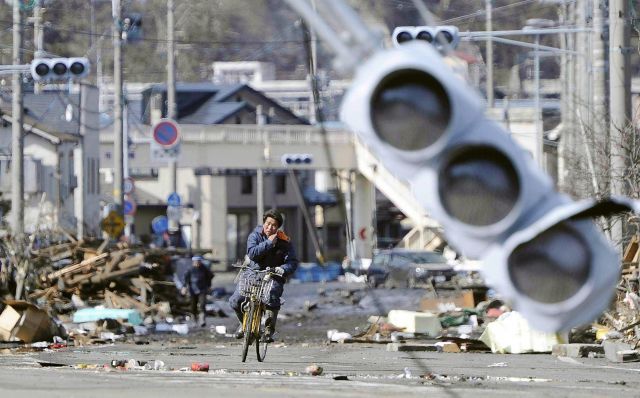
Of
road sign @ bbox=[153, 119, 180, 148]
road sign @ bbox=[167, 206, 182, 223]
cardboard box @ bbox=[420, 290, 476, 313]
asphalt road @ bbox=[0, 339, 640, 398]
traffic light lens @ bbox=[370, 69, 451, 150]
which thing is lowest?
asphalt road @ bbox=[0, 339, 640, 398]

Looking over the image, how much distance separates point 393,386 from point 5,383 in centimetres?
353

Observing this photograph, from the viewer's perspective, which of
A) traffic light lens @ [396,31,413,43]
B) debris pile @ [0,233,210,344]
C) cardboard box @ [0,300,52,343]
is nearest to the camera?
cardboard box @ [0,300,52,343]

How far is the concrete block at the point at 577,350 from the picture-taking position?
2177cm

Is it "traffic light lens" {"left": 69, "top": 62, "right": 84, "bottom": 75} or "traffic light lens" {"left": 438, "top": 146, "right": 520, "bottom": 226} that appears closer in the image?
"traffic light lens" {"left": 438, "top": 146, "right": 520, "bottom": 226}

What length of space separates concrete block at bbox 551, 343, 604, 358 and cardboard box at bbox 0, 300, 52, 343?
27.8 ft

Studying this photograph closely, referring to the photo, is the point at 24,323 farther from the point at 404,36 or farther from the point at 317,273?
the point at 317,273

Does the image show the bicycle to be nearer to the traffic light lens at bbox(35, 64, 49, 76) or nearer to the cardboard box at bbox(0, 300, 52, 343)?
the cardboard box at bbox(0, 300, 52, 343)

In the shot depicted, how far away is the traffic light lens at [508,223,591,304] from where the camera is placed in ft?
18.2

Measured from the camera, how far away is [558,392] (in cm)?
1466

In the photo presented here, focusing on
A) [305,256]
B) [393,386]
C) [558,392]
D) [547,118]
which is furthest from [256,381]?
[305,256]

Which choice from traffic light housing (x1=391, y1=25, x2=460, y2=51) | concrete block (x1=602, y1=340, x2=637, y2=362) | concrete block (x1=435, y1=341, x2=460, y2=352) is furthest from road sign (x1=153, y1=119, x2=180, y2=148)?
concrete block (x1=602, y1=340, x2=637, y2=362)

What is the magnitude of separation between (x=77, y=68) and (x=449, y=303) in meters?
10.2

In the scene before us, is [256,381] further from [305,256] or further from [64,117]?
[305,256]

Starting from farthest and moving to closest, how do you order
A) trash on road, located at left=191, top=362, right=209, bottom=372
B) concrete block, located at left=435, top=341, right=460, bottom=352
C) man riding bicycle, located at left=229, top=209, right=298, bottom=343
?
concrete block, located at left=435, top=341, right=460, bottom=352 < man riding bicycle, located at left=229, top=209, right=298, bottom=343 < trash on road, located at left=191, top=362, right=209, bottom=372
